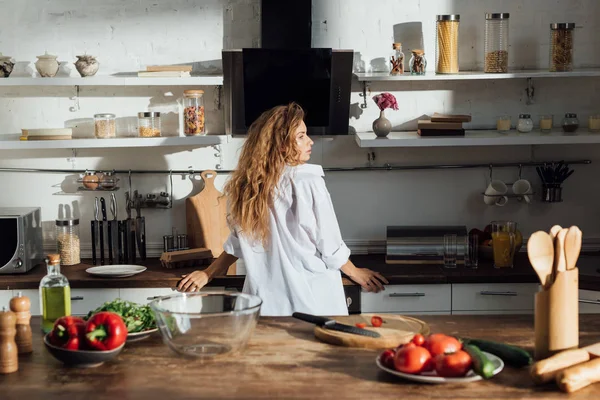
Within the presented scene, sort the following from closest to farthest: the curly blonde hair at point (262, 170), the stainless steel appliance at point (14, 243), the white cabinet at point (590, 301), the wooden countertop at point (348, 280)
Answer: the curly blonde hair at point (262, 170)
the white cabinet at point (590, 301)
the wooden countertop at point (348, 280)
the stainless steel appliance at point (14, 243)

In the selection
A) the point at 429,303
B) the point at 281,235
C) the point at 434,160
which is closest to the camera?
the point at 281,235

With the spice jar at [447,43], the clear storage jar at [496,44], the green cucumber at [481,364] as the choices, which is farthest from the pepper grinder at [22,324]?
the clear storage jar at [496,44]

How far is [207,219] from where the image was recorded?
5094mm

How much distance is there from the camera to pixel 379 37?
5.12 metres

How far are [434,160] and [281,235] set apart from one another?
1715 millimetres

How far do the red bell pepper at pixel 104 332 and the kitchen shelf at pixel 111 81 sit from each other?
2397 mm

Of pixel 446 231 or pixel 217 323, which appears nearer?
pixel 217 323

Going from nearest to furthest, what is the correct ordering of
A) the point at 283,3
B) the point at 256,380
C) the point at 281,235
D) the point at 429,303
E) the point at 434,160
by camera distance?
the point at 256,380 < the point at 281,235 < the point at 429,303 < the point at 283,3 < the point at 434,160

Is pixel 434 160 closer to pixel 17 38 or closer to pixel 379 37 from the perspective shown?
pixel 379 37

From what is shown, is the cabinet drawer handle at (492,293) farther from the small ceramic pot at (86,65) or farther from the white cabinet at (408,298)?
the small ceramic pot at (86,65)

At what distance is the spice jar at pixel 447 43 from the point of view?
4.88 meters

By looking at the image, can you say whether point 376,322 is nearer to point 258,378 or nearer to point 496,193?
point 258,378

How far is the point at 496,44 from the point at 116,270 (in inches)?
95.4

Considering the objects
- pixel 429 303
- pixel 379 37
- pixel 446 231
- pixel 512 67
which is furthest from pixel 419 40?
pixel 429 303
